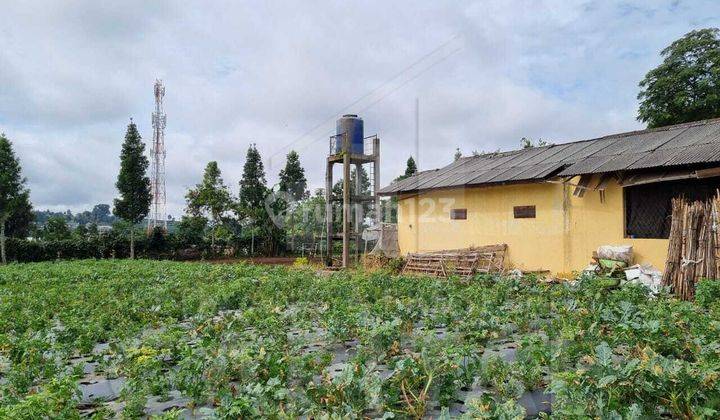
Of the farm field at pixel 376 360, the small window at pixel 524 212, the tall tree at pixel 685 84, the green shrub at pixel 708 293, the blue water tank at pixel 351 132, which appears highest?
the tall tree at pixel 685 84

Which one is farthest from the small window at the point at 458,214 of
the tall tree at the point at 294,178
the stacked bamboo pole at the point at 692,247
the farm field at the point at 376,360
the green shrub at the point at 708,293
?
the tall tree at the point at 294,178

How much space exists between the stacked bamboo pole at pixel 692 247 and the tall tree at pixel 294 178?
2479 centimetres

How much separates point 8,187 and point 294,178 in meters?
15.3

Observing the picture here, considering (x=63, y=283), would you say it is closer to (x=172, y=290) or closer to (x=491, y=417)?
(x=172, y=290)

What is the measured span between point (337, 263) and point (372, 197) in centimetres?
300

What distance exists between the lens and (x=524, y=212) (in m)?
12.4

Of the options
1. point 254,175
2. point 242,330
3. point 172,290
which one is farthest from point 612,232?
point 254,175

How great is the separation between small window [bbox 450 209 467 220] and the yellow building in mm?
30

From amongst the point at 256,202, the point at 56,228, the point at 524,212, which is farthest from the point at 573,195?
the point at 56,228

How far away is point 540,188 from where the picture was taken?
39.4ft

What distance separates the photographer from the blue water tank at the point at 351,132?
17.8m

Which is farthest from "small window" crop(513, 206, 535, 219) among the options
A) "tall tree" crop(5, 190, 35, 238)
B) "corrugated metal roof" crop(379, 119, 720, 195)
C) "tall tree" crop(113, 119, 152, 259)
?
"tall tree" crop(5, 190, 35, 238)

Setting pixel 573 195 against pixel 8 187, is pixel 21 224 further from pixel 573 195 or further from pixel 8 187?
pixel 573 195

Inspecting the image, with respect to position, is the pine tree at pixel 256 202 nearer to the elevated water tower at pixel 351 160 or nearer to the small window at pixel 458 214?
the elevated water tower at pixel 351 160
